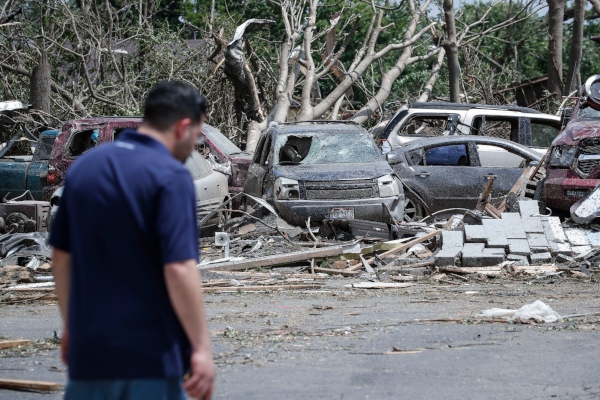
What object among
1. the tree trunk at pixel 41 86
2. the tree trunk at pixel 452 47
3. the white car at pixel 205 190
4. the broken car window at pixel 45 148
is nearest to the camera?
the white car at pixel 205 190

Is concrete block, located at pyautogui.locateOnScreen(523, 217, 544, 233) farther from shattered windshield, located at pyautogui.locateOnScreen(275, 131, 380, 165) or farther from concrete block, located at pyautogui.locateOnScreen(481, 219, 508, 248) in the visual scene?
shattered windshield, located at pyautogui.locateOnScreen(275, 131, 380, 165)

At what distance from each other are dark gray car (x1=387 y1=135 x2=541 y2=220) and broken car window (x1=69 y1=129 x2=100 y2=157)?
557 cm

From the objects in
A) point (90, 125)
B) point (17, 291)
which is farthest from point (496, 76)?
point (17, 291)

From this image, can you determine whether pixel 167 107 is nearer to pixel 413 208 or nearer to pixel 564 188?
pixel 564 188

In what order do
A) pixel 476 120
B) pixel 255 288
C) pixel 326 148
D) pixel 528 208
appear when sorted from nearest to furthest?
pixel 255 288 < pixel 528 208 < pixel 326 148 < pixel 476 120

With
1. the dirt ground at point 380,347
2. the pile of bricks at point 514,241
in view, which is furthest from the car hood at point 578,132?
the dirt ground at point 380,347

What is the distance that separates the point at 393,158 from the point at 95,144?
5.59m

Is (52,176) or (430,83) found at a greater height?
(430,83)

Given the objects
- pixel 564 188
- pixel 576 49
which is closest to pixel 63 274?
pixel 564 188

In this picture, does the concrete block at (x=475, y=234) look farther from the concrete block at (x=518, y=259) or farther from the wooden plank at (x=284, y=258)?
the wooden plank at (x=284, y=258)

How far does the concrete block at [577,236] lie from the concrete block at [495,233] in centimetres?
93

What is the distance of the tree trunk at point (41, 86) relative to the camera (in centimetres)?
2258

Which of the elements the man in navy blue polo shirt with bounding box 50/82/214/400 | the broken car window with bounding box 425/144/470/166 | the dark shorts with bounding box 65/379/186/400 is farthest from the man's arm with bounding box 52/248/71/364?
the broken car window with bounding box 425/144/470/166

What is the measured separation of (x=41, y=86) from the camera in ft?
74.2
